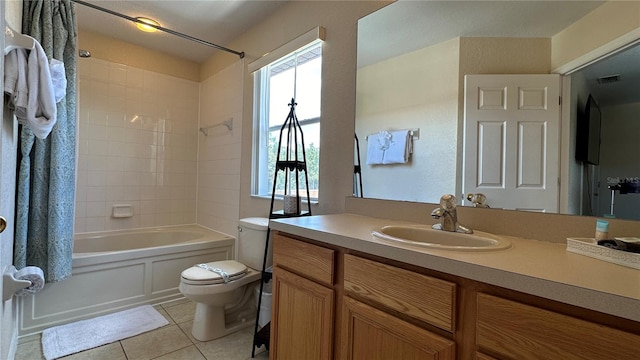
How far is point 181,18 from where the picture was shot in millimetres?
2512

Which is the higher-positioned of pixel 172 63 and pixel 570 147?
pixel 172 63

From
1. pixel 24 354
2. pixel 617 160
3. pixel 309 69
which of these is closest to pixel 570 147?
pixel 617 160

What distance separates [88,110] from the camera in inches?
111

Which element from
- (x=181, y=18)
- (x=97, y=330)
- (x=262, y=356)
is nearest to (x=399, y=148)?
(x=262, y=356)

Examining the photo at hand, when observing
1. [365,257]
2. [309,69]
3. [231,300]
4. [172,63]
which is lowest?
[231,300]

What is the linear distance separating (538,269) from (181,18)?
2.97 metres

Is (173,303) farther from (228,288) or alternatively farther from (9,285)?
(9,285)

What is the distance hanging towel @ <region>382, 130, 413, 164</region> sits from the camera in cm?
153

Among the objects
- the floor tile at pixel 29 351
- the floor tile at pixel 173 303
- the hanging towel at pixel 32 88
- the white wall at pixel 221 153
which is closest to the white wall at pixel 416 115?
the white wall at pixel 221 153

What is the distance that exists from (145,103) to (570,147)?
357cm

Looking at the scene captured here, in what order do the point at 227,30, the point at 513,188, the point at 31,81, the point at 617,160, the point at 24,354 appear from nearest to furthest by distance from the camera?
1. the point at 617,160
2. the point at 513,188
3. the point at 31,81
4. the point at 24,354
5. the point at 227,30

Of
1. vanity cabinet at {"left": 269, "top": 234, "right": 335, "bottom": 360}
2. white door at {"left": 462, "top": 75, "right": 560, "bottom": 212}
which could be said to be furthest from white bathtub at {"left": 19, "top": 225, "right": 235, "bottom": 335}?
white door at {"left": 462, "top": 75, "right": 560, "bottom": 212}

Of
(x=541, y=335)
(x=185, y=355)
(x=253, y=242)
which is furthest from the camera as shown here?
(x=253, y=242)

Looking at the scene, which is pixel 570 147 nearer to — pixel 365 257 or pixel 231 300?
pixel 365 257
